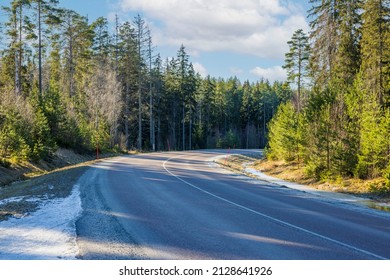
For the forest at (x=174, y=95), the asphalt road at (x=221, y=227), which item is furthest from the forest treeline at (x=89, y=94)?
the asphalt road at (x=221, y=227)

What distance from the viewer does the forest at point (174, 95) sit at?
1903 centimetres

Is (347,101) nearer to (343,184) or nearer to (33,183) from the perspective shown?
(343,184)

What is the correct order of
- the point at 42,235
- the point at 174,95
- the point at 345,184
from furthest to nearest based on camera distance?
the point at 174,95, the point at 345,184, the point at 42,235

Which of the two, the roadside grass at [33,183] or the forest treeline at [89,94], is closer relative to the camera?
the roadside grass at [33,183]

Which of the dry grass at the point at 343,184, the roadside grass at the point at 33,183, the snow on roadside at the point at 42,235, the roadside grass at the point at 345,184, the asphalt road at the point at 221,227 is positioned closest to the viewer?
the snow on roadside at the point at 42,235

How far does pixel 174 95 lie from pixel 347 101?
50.0m

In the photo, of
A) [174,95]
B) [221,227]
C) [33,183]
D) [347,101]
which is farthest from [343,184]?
[174,95]

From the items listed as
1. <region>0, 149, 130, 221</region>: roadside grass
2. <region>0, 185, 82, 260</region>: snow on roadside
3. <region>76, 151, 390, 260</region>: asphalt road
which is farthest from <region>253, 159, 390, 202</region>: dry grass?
<region>0, 149, 130, 221</region>: roadside grass

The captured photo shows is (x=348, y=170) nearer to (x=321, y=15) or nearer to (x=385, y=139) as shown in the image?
(x=385, y=139)

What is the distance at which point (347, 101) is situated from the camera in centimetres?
1873

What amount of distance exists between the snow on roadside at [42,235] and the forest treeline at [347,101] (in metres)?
13.6

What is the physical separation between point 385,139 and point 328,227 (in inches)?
362

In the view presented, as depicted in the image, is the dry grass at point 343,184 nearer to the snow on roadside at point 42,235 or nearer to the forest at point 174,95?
the forest at point 174,95
